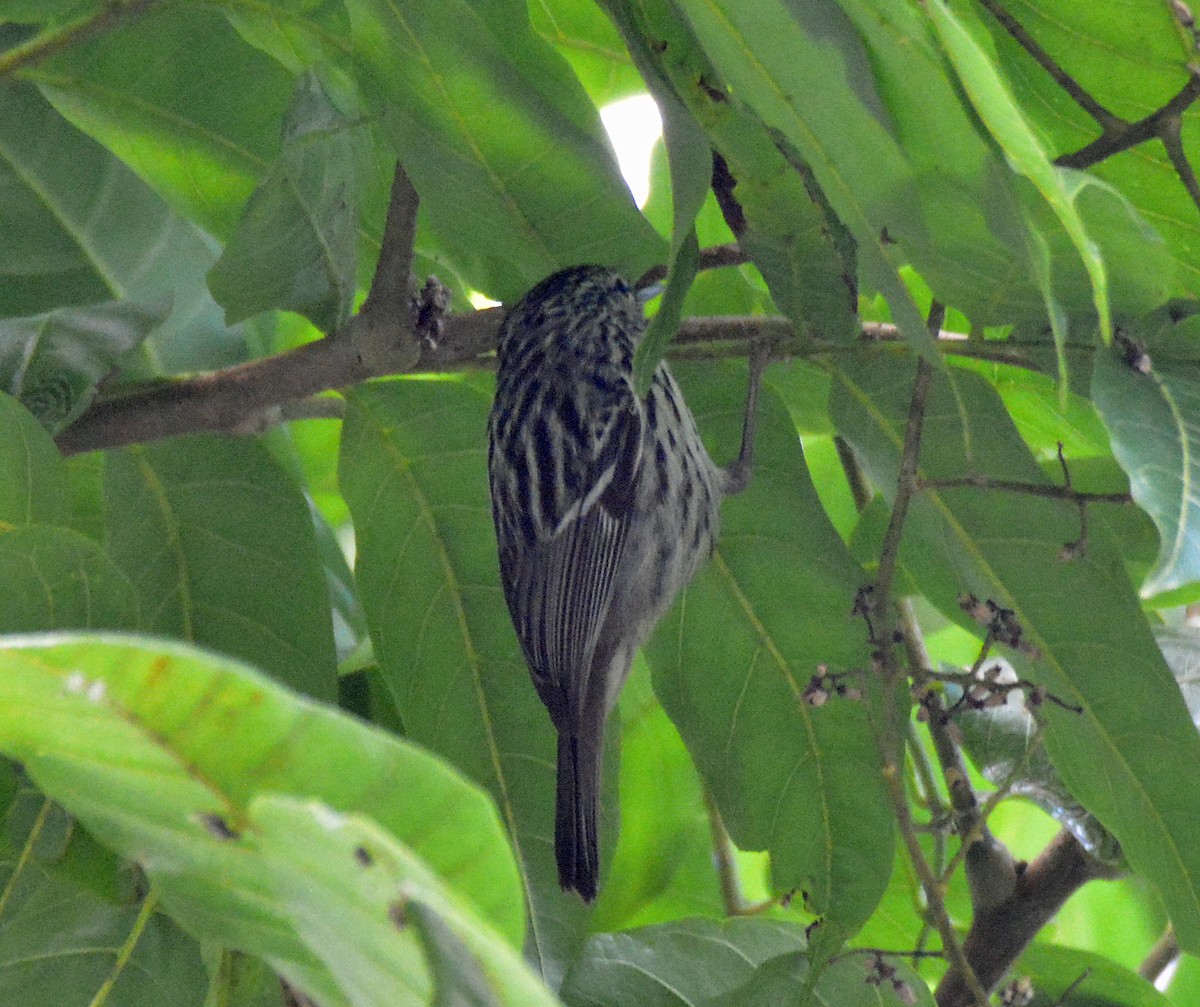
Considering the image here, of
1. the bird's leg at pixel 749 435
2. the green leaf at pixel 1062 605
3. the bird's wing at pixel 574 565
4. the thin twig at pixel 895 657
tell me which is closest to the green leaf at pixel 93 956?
the bird's wing at pixel 574 565

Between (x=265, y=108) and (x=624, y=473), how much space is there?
0.99 meters

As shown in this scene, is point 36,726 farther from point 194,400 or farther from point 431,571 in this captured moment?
point 431,571

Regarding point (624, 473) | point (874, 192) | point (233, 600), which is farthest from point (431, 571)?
point (874, 192)

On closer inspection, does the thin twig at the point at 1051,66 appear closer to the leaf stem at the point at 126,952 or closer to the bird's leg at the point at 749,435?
the bird's leg at the point at 749,435

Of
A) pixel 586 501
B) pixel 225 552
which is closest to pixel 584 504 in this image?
pixel 586 501

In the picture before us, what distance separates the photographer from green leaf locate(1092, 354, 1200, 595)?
48.6 inches

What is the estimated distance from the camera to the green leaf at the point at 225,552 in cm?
200

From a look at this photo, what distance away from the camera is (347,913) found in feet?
2.73

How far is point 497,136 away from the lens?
185 centimetres

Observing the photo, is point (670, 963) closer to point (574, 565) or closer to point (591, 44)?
point (574, 565)

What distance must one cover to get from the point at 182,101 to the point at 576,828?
1.25 meters

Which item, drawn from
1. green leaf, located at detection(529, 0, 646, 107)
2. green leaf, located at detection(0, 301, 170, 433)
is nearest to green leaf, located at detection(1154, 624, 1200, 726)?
green leaf, located at detection(529, 0, 646, 107)

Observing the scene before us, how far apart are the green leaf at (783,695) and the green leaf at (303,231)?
2.26ft

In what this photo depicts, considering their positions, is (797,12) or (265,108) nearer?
(797,12)
